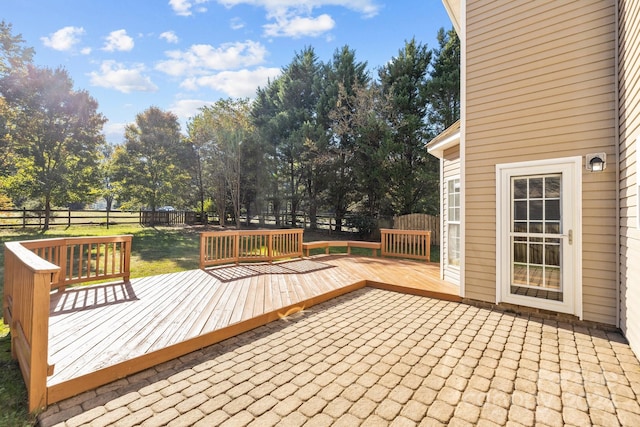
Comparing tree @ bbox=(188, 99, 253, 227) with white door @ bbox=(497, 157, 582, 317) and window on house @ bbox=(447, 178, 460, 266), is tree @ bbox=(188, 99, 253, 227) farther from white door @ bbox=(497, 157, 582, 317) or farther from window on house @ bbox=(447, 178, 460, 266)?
white door @ bbox=(497, 157, 582, 317)

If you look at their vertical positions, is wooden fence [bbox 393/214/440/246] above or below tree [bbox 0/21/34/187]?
below

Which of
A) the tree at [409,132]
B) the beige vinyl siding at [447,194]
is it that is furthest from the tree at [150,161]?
the beige vinyl siding at [447,194]

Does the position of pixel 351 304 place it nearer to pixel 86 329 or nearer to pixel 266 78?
pixel 86 329

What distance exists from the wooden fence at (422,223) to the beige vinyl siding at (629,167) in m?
8.06

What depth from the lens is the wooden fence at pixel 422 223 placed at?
11.2m

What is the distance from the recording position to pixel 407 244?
714 cm

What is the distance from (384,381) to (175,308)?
101 inches

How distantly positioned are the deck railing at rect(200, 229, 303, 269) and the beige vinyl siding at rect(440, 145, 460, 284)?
3315mm

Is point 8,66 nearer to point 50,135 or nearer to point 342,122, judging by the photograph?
point 50,135

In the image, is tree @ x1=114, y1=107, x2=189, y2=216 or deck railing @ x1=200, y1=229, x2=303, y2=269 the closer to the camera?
deck railing @ x1=200, y1=229, x2=303, y2=269

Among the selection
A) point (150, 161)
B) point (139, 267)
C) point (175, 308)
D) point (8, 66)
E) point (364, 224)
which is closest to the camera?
Answer: point (175, 308)

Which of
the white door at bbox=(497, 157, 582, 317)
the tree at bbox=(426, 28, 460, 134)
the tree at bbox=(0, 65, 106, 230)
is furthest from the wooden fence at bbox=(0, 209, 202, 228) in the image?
the white door at bbox=(497, 157, 582, 317)

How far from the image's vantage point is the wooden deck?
2.21 meters

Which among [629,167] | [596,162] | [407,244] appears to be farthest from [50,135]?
[629,167]
